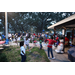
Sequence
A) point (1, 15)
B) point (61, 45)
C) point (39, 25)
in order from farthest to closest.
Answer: point (39, 25) < point (1, 15) < point (61, 45)

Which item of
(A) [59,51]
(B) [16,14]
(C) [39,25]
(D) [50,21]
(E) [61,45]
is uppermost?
(B) [16,14]

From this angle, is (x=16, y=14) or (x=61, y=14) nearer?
(x=16, y=14)

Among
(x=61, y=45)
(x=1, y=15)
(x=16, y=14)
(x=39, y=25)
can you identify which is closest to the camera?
(x=61, y=45)

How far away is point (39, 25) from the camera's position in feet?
83.4

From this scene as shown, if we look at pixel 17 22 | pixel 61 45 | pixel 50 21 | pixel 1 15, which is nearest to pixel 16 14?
pixel 17 22

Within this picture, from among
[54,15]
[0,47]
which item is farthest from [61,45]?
[54,15]

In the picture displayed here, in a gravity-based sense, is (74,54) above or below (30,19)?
below

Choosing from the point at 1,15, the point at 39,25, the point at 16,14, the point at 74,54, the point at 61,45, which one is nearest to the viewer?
the point at 74,54

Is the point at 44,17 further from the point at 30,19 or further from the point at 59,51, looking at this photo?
the point at 59,51

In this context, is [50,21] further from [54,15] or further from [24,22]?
[24,22]

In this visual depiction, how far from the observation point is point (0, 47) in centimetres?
751

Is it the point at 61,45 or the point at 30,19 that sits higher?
the point at 30,19

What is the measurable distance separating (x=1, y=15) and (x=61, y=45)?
2113 centimetres

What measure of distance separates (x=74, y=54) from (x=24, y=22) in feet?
81.2
